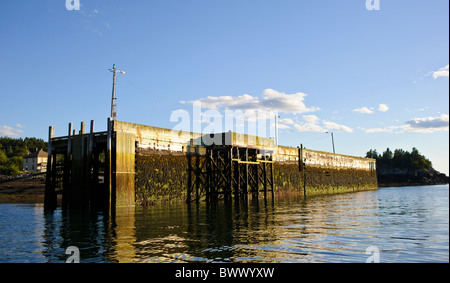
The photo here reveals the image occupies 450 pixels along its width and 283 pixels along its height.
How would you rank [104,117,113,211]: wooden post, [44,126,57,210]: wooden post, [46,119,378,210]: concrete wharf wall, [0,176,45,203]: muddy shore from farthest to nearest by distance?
[0,176,45,203]: muddy shore < [44,126,57,210]: wooden post < [46,119,378,210]: concrete wharf wall < [104,117,113,211]: wooden post

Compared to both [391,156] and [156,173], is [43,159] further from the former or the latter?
[391,156]

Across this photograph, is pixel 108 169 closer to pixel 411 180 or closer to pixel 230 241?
pixel 230 241

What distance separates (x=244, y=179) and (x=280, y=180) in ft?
24.9

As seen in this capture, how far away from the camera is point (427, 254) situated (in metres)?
7.79

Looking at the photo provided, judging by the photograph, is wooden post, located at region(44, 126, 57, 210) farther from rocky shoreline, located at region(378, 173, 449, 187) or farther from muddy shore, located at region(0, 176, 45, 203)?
rocky shoreline, located at region(378, 173, 449, 187)

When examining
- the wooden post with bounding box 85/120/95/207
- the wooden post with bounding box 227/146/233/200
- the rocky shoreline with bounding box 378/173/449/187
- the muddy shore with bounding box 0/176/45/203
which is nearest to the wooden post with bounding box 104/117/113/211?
the wooden post with bounding box 85/120/95/207

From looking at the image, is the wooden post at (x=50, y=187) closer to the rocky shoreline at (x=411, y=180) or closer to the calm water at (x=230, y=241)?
the calm water at (x=230, y=241)

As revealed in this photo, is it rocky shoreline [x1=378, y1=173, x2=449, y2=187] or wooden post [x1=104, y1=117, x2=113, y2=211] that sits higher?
wooden post [x1=104, y1=117, x2=113, y2=211]

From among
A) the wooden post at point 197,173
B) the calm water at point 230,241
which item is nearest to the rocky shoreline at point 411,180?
the wooden post at point 197,173

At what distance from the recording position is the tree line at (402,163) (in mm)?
124625

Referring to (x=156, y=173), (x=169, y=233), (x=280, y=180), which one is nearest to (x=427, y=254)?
(x=169, y=233)

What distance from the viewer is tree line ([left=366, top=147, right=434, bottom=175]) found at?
409ft

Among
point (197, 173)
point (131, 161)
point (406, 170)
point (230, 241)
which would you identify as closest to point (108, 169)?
point (131, 161)
